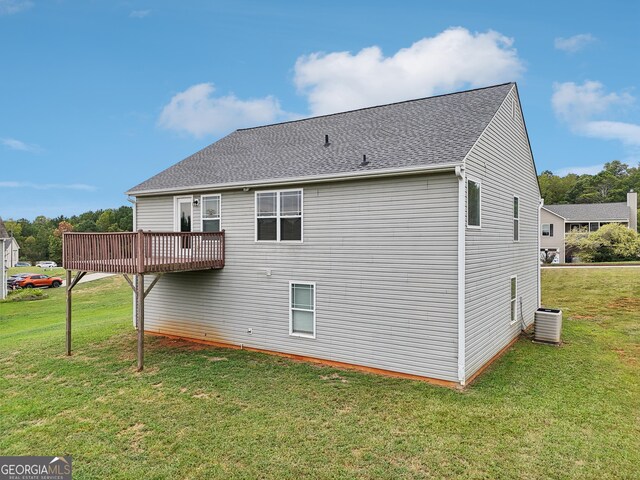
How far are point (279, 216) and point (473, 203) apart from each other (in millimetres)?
4539

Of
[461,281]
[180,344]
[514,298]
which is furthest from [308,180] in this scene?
[514,298]

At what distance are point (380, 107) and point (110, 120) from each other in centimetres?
2612

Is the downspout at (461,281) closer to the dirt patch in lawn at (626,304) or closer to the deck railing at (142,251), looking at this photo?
the deck railing at (142,251)

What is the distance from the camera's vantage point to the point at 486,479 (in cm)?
414

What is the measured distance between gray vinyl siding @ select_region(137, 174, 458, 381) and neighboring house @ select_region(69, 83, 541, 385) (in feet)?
0.09

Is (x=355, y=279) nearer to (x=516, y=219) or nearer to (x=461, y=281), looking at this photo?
(x=461, y=281)

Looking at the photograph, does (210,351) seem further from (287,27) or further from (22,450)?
(287,27)

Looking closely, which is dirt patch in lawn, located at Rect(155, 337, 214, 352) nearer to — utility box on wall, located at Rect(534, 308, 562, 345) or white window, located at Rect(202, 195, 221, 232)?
white window, located at Rect(202, 195, 221, 232)

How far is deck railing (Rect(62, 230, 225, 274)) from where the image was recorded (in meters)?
8.19

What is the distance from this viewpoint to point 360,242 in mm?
7973

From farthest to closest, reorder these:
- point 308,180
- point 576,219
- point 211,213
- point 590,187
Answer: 1. point 590,187
2. point 576,219
3. point 211,213
4. point 308,180

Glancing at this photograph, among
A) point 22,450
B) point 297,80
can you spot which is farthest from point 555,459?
point 297,80

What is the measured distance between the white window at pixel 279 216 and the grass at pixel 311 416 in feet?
10.0

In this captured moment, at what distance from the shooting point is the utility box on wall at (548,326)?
9703 mm
